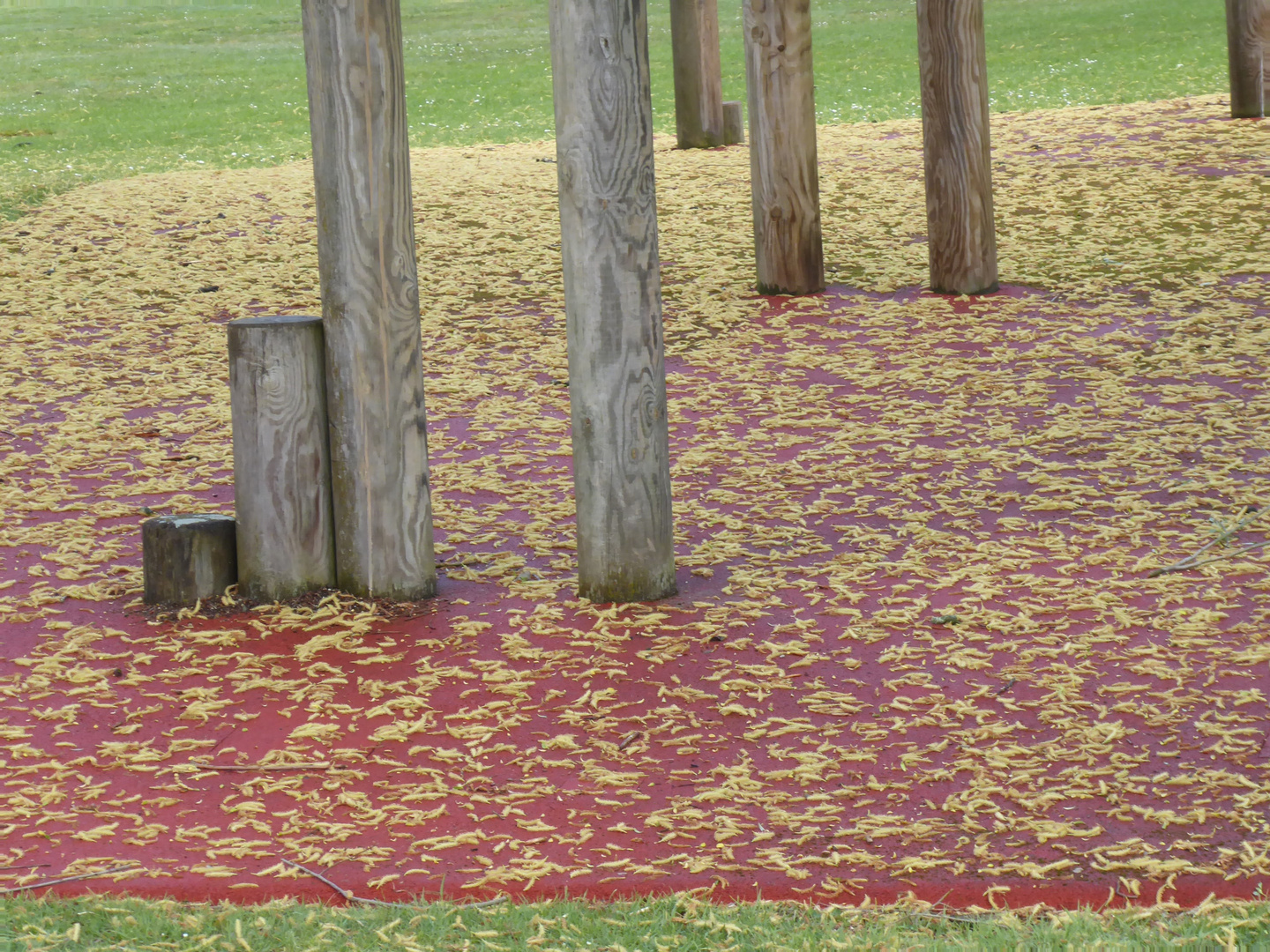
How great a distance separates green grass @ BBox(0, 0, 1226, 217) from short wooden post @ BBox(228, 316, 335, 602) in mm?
9269

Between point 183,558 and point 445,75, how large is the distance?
66.6 ft

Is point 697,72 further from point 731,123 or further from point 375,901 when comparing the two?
point 375,901

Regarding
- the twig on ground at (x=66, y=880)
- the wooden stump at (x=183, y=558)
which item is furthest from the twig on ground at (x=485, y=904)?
the wooden stump at (x=183, y=558)

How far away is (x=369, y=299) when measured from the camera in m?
5.03

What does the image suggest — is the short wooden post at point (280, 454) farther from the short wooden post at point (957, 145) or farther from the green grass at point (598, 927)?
the short wooden post at point (957, 145)

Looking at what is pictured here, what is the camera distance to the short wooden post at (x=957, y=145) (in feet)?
28.4

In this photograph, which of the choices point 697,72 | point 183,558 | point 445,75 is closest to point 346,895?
point 183,558

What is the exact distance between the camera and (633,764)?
4.06 m

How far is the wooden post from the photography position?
4.91 meters

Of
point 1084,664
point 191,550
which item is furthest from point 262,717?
point 1084,664

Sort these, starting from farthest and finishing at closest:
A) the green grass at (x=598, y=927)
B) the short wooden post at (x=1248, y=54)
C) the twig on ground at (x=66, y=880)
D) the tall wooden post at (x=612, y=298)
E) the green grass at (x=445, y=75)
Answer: the green grass at (x=445, y=75), the short wooden post at (x=1248, y=54), the tall wooden post at (x=612, y=298), the twig on ground at (x=66, y=880), the green grass at (x=598, y=927)

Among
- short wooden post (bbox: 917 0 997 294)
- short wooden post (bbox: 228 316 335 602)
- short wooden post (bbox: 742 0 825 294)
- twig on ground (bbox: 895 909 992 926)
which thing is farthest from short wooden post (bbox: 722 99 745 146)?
twig on ground (bbox: 895 909 992 926)

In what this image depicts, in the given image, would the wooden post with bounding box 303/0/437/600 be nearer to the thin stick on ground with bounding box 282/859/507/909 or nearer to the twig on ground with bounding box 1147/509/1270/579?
the thin stick on ground with bounding box 282/859/507/909

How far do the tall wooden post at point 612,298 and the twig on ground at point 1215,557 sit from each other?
66.8 inches
